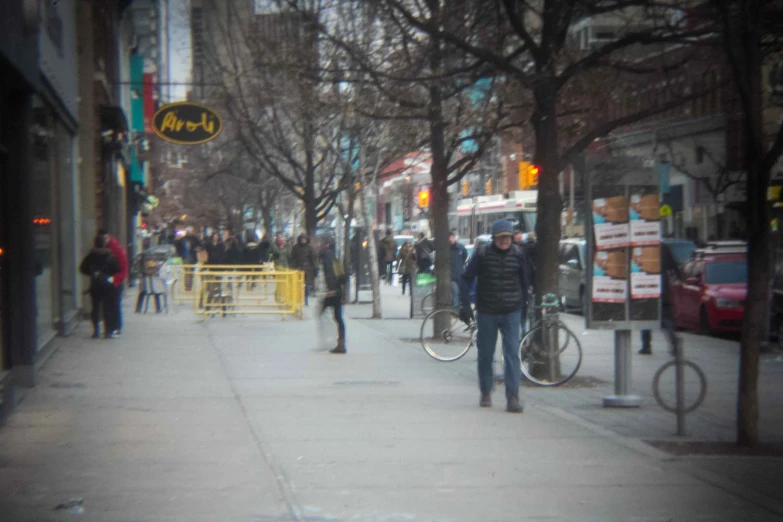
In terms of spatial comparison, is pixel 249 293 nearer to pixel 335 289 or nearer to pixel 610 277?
pixel 335 289

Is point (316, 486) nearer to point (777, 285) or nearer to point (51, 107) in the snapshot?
point (51, 107)

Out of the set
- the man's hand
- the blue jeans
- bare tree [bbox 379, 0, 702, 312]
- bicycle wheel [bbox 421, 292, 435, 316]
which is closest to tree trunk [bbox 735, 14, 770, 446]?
the blue jeans

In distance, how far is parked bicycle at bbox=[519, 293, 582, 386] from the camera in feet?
44.4

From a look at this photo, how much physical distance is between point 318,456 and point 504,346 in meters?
3.16

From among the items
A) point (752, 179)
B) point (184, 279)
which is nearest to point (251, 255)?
point (184, 279)

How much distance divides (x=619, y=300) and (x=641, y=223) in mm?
813

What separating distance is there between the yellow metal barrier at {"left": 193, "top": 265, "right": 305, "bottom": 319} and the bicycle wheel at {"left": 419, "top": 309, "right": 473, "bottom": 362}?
787 centimetres

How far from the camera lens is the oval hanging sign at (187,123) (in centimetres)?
2369

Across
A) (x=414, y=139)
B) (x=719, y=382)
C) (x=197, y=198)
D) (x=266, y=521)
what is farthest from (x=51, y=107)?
(x=197, y=198)

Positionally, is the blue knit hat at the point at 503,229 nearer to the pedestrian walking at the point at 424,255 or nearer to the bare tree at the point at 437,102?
the bare tree at the point at 437,102

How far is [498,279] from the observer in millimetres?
11516

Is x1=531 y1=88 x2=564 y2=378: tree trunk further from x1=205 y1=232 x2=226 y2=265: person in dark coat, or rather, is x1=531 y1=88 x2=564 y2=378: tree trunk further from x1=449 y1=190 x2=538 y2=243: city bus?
x1=449 y1=190 x2=538 y2=243: city bus

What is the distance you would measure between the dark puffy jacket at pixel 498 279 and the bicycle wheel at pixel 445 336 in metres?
5.03

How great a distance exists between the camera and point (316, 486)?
307 inches
